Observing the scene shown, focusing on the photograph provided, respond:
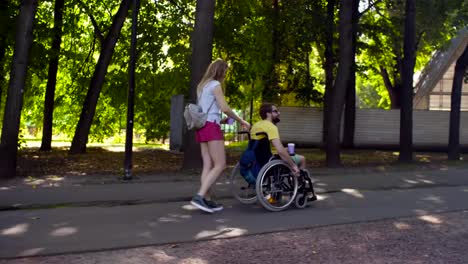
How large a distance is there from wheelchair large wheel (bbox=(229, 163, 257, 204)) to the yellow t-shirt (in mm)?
602

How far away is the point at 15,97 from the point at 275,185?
17.9 feet

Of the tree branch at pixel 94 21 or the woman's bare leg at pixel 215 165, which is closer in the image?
the woman's bare leg at pixel 215 165

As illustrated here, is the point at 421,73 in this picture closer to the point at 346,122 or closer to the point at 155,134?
the point at 346,122

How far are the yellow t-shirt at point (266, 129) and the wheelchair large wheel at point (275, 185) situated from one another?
355mm

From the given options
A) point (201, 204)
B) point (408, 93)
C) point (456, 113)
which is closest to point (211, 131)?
point (201, 204)

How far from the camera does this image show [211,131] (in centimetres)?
769

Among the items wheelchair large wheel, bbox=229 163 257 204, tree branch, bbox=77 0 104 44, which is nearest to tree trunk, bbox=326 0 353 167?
wheelchair large wheel, bbox=229 163 257 204

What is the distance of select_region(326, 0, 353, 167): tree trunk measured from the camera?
1469cm

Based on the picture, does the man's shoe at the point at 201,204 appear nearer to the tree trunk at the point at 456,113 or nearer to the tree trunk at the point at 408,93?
the tree trunk at the point at 408,93

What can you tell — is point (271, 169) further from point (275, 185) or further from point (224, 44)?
point (224, 44)

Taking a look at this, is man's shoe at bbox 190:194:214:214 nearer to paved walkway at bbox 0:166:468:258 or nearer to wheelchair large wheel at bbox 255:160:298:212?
paved walkway at bbox 0:166:468:258

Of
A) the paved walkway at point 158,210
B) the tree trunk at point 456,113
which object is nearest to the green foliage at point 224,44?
the tree trunk at point 456,113

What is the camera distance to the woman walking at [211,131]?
763 cm

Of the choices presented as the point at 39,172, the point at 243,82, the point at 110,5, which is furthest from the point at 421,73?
the point at 39,172
